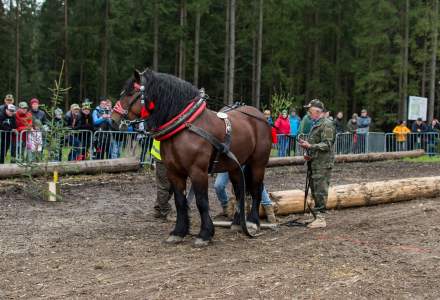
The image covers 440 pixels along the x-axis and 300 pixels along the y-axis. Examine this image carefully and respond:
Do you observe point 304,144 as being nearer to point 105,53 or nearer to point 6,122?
point 6,122

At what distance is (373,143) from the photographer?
71.2 feet

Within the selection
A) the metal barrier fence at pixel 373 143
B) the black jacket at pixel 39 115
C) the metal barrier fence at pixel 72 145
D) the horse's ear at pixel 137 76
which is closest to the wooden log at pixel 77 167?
the metal barrier fence at pixel 72 145

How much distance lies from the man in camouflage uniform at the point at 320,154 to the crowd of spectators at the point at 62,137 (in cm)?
508

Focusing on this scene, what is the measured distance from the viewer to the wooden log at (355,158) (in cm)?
1622

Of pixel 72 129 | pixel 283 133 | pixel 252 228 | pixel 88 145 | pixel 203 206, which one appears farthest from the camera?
pixel 283 133


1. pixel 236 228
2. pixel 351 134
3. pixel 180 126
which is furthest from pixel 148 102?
pixel 351 134

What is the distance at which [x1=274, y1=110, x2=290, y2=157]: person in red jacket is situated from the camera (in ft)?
57.7

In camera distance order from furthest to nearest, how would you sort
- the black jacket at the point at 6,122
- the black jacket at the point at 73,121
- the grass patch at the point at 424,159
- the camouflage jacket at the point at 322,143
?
the grass patch at the point at 424,159, the black jacket at the point at 73,121, the black jacket at the point at 6,122, the camouflage jacket at the point at 322,143

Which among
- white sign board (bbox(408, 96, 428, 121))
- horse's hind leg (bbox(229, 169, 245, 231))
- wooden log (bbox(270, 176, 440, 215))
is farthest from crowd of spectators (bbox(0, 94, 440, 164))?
white sign board (bbox(408, 96, 428, 121))

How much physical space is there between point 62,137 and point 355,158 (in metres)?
11.2

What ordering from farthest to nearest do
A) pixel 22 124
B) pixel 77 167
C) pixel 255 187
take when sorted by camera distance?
1. pixel 22 124
2. pixel 77 167
3. pixel 255 187

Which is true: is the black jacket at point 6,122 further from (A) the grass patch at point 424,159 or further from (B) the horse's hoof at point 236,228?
(A) the grass patch at point 424,159

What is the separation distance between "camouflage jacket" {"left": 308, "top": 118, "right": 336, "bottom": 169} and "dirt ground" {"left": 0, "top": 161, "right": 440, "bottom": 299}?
3.21 feet

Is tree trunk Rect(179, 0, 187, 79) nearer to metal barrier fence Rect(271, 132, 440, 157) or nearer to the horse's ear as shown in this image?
metal barrier fence Rect(271, 132, 440, 157)
